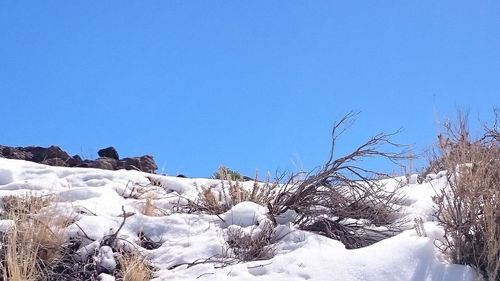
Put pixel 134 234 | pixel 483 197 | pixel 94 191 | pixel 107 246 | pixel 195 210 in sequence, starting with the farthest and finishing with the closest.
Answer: pixel 94 191 < pixel 195 210 < pixel 134 234 < pixel 107 246 < pixel 483 197

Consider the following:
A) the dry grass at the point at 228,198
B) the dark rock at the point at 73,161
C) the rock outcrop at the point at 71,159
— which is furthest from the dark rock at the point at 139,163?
the dry grass at the point at 228,198

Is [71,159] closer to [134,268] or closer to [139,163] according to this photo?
[139,163]

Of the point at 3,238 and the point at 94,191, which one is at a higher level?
the point at 94,191

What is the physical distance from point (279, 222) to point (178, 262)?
1.14m

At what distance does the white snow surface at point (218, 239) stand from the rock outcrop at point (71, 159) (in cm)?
246

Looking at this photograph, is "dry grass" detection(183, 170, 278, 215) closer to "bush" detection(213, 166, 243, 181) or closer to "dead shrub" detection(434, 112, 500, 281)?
"bush" detection(213, 166, 243, 181)

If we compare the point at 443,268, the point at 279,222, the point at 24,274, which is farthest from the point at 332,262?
the point at 24,274

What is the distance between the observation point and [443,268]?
477cm

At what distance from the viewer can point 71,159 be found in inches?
434

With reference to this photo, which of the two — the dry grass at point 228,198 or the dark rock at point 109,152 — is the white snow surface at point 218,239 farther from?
A: the dark rock at point 109,152

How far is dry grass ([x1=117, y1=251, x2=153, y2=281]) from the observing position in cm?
498

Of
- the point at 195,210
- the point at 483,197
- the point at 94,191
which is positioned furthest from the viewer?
the point at 94,191

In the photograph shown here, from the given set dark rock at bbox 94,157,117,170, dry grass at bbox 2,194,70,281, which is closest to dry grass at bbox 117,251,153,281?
dry grass at bbox 2,194,70,281

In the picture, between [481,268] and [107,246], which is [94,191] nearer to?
[107,246]
